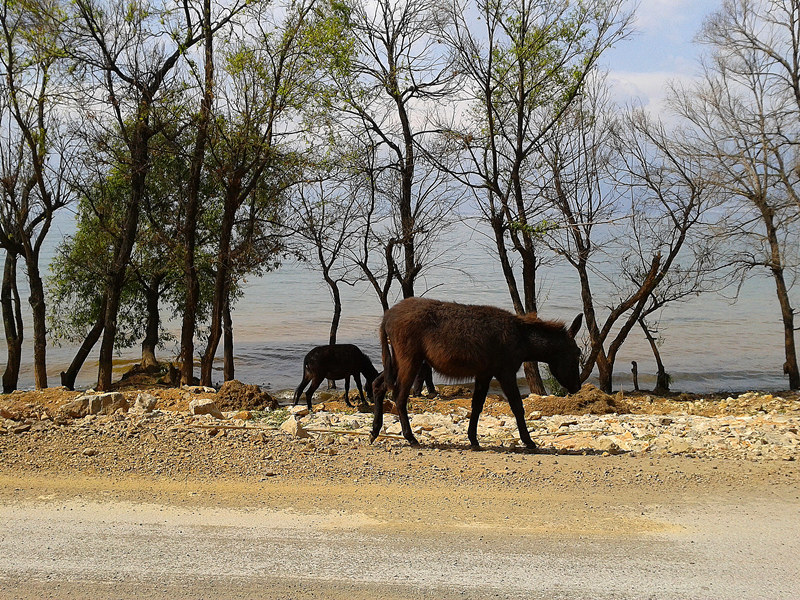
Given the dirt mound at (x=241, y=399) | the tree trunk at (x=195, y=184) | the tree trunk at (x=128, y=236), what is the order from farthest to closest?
the tree trunk at (x=128, y=236), the tree trunk at (x=195, y=184), the dirt mound at (x=241, y=399)

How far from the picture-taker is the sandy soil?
485cm

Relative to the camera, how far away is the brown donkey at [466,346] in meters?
8.79

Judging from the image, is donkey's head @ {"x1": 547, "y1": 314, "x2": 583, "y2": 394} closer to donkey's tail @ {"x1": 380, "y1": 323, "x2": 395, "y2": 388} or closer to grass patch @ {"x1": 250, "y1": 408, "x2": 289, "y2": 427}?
donkey's tail @ {"x1": 380, "y1": 323, "x2": 395, "y2": 388}

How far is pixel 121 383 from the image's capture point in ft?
71.4

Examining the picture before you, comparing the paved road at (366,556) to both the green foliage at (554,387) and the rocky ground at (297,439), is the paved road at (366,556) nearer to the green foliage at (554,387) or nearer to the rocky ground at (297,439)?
the rocky ground at (297,439)

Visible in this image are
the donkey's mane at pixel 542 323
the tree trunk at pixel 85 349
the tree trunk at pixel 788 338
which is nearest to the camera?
the donkey's mane at pixel 542 323

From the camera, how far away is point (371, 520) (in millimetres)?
6055

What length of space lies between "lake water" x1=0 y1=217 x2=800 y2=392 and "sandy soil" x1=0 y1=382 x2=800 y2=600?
11.5 m

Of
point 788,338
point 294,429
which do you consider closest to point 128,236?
point 294,429

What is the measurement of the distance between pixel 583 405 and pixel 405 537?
8572 millimetres

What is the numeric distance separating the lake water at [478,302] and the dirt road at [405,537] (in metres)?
12.4

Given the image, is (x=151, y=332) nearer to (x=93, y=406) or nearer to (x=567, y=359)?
(x=93, y=406)

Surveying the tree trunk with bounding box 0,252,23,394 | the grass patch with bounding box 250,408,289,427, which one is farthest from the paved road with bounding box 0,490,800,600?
the tree trunk with bounding box 0,252,23,394

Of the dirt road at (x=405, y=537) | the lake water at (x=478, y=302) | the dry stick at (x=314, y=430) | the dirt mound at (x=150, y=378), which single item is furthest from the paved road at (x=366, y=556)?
the dirt mound at (x=150, y=378)
